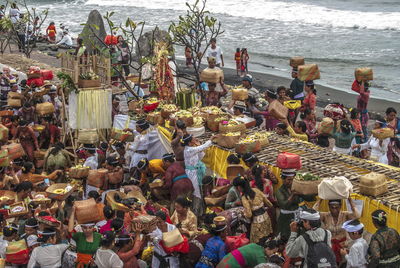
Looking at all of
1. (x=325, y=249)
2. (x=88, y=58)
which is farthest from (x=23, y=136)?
(x=325, y=249)

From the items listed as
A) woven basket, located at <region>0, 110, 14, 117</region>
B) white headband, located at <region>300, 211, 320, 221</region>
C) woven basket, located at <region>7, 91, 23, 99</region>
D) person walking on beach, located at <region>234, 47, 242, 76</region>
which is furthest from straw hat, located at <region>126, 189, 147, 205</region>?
person walking on beach, located at <region>234, 47, 242, 76</region>

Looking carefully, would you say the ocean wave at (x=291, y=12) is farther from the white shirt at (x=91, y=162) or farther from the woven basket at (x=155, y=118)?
the white shirt at (x=91, y=162)

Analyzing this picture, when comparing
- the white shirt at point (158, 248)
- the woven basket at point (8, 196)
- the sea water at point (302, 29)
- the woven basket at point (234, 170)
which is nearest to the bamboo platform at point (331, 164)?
the woven basket at point (234, 170)

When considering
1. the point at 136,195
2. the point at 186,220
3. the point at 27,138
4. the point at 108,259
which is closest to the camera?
the point at 108,259

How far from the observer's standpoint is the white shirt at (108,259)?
694 cm

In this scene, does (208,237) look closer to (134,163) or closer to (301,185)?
(301,185)

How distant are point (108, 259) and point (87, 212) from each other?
3.85 ft

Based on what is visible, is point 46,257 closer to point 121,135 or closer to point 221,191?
point 221,191

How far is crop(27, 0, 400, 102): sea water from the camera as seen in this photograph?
88.3 feet

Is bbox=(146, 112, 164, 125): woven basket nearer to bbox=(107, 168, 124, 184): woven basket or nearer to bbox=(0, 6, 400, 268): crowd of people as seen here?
bbox=(0, 6, 400, 268): crowd of people

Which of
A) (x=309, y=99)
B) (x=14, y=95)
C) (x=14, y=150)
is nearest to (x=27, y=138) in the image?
(x=14, y=150)

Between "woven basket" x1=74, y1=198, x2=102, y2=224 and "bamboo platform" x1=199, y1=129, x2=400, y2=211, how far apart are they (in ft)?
7.89

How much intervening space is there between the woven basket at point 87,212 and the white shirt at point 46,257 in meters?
0.74

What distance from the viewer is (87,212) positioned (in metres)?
7.99
